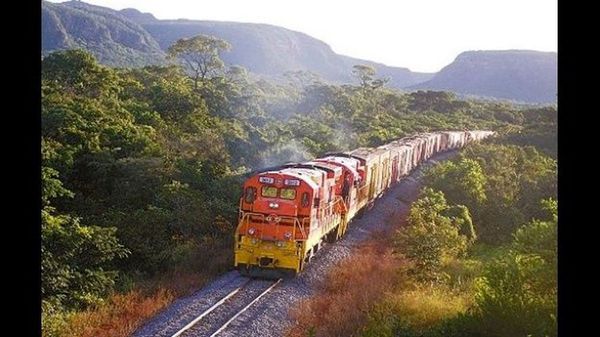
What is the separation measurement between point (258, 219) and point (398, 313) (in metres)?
5.43

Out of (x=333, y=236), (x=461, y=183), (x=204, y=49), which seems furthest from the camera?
(x=204, y=49)

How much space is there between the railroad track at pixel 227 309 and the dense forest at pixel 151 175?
1989 mm

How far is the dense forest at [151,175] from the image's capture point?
54.0 ft

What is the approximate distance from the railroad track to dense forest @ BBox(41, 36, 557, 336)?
1989 mm

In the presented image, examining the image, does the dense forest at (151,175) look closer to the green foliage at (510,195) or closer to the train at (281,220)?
the green foliage at (510,195)

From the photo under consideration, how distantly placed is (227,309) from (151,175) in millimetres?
10430

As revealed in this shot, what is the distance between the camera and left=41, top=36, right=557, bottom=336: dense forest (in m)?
16.5

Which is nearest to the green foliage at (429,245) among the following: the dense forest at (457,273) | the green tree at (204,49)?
the dense forest at (457,273)

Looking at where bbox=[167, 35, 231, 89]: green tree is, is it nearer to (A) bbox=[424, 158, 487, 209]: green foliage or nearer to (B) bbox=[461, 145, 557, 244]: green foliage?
(B) bbox=[461, 145, 557, 244]: green foliage

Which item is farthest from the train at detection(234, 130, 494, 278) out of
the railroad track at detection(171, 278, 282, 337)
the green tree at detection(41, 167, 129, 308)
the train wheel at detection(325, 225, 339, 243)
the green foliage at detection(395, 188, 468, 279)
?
the green tree at detection(41, 167, 129, 308)

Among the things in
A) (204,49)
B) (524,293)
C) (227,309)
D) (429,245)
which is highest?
(204,49)

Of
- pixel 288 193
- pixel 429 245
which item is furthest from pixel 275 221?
pixel 429 245

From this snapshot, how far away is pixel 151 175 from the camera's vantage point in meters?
24.1

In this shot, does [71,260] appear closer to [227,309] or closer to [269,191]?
[227,309]
